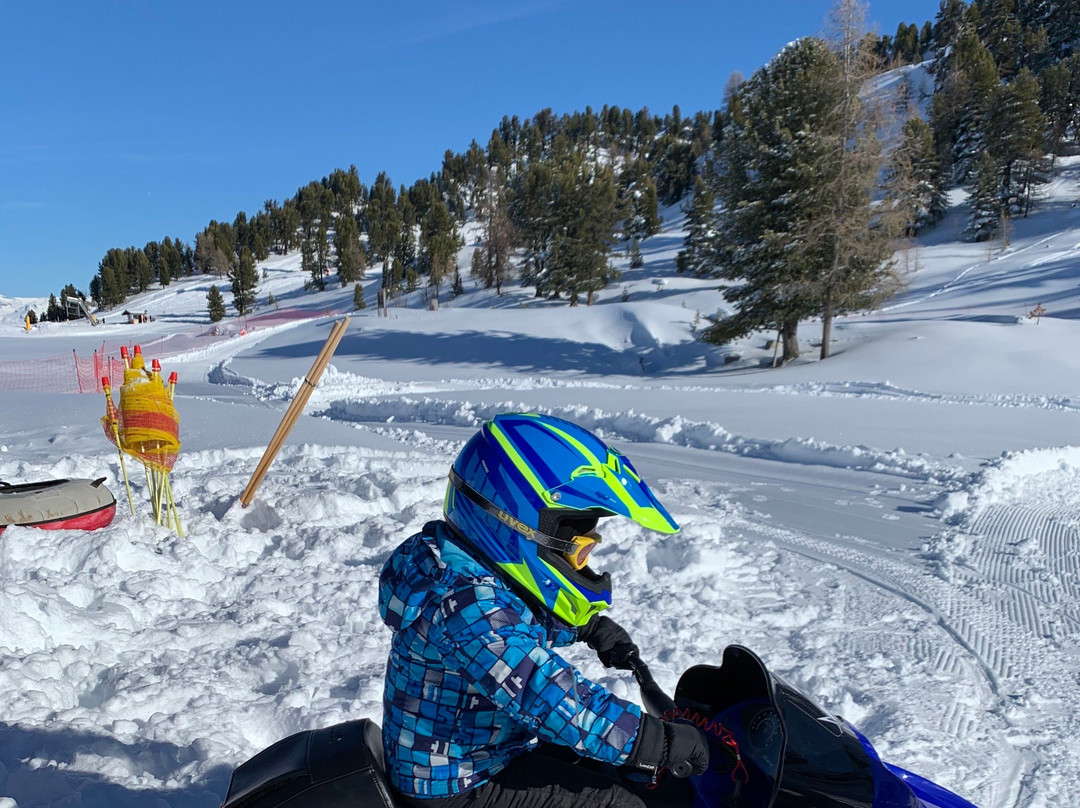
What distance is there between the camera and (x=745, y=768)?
6.59 feet

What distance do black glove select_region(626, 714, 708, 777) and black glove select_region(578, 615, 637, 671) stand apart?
665mm

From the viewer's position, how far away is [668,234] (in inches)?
2749

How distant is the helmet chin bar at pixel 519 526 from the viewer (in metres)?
1.96

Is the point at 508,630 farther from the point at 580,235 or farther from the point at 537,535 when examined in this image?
the point at 580,235

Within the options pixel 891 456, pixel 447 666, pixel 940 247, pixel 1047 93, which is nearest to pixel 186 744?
pixel 447 666

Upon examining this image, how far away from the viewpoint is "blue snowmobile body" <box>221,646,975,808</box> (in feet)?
6.19

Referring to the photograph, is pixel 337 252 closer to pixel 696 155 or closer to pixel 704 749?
pixel 696 155

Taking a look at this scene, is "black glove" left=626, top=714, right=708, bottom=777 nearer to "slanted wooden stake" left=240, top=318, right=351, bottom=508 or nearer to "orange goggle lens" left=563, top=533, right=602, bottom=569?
"orange goggle lens" left=563, top=533, right=602, bottom=569

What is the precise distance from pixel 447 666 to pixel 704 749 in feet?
2.22

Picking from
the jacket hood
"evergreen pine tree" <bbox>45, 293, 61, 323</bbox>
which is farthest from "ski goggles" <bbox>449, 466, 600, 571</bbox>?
"evergreen pine tree" <bbox>45, 293, 61, 323</bbox>

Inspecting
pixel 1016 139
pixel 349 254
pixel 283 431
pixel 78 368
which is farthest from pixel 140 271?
pixel 283 431

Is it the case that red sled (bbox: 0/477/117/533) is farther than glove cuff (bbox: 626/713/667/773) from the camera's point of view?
Yes

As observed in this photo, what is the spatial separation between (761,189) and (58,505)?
20.6 meters

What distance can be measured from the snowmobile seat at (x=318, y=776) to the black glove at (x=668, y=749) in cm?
69
